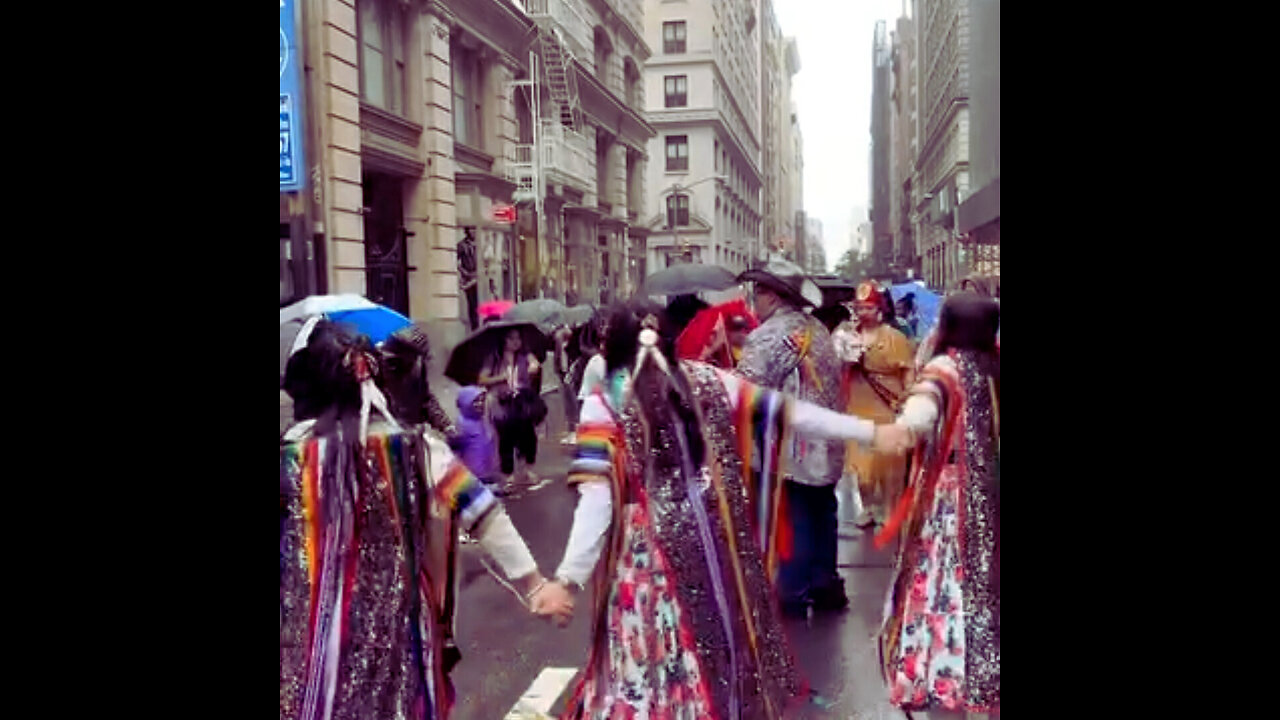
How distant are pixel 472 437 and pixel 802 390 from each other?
13.9 feet

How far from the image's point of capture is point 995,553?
3975mm

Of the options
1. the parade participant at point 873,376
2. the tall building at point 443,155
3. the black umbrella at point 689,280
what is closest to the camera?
the parade participant at point 873,376

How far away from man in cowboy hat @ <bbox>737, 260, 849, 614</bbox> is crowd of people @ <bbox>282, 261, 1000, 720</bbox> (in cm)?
2

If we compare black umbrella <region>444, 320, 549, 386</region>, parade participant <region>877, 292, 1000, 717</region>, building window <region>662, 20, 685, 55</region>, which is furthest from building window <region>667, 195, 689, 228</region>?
parade participant <region>877, 292, 1000, 717</region>

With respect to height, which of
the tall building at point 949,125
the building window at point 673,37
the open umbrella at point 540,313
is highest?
the building window at point 673,37

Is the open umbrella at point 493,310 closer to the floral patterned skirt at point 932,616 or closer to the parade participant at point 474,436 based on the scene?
the parade participant at point 474,436

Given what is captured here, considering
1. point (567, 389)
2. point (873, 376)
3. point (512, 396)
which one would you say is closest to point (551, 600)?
point (873, 376)

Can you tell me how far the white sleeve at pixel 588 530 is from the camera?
3285mm

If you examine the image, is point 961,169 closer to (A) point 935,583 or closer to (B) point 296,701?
(A) point 935,583

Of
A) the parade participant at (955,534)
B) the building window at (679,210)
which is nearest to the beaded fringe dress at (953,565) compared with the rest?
the parade participant at (955,534)

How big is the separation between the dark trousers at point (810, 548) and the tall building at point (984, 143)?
164 cm

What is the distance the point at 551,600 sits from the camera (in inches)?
128

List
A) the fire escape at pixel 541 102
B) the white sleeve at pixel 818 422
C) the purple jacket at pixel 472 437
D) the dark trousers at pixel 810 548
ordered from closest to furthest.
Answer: the white sleeve at pixel 818 422 < the dark trousers at pixel 810 548 < the purple jacket at pixel 472 437 < the fire escape at pixel 541 102
